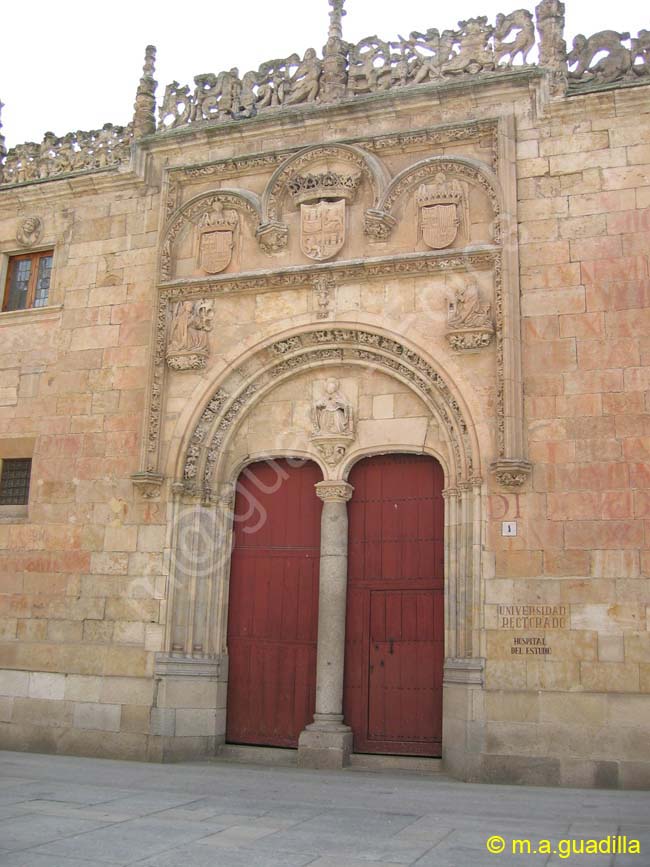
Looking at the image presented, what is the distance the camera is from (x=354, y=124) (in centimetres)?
1159

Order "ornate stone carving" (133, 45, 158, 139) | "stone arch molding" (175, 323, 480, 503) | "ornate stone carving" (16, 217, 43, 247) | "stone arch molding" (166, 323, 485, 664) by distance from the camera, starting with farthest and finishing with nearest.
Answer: "ornate stone carving" (16, 217, 43, 247), "ornate stone carving" (133, 45, 158, 139), "stone arch molding" (175, 323, 480, 503), "stone arch molding" (166, 323, 485, 664)

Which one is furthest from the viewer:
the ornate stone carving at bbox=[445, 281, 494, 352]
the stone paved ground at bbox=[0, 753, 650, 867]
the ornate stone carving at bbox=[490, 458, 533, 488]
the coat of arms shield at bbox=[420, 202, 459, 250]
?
the coat of arms shield at bbox=[420, 202, 459, 250]

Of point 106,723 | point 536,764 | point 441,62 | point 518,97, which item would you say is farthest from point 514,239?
point 106,723

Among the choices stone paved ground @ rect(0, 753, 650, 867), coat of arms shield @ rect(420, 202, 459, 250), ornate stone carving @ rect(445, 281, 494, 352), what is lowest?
stone paved ground @ rect(0, 753, 650, 867)

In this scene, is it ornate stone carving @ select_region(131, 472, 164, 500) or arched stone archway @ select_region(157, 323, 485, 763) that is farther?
ornate stone carving @ select_region(131, 472, 164, 500)

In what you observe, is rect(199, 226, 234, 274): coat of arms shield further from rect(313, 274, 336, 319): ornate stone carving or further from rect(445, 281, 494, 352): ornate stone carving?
rect(445, 281, 494, 352): ornate stone carving

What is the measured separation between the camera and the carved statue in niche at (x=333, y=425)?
435 inches

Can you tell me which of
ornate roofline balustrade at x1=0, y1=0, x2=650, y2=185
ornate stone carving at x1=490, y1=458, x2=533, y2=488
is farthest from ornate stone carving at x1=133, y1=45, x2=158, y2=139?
ornate stone carving at x1=490, y1=458, x2=533, y2=488

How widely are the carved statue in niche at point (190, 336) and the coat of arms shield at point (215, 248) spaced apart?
0.49 metres

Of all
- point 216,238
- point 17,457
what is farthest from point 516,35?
point 17,457

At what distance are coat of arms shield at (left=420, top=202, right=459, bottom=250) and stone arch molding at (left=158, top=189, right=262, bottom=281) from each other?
2249 mm

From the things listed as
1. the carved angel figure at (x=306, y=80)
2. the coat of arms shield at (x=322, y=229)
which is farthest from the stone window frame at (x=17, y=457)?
the carved angel figure at (x=306, y=80)

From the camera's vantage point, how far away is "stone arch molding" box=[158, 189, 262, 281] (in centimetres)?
1183

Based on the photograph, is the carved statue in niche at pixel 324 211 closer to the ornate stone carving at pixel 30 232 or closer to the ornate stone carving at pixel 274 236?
the ornate stone carving at pixel 274 236
